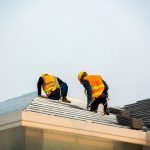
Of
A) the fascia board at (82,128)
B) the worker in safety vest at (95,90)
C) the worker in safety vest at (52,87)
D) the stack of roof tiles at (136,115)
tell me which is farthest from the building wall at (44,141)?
the worker in safety vest at (52,87)

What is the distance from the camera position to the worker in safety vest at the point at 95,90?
14953mm

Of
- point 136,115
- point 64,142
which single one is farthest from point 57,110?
point 136,115

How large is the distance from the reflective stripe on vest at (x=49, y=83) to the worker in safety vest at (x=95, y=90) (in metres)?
0.94

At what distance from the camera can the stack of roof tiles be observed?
14.0 metres

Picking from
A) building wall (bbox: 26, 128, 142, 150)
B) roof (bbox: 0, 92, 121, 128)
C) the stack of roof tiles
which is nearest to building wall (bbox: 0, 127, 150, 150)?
building wall (bbox: 26, 128, 142, 150)

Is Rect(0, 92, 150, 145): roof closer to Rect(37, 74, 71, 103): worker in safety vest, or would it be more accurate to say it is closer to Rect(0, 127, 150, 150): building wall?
Rect(0, 127, 150, 150): building wall

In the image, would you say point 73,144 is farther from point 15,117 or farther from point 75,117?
point 15,117

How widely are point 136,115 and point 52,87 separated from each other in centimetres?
329

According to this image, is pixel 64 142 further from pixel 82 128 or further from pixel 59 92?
pixel 59 92

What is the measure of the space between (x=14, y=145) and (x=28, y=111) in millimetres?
1014

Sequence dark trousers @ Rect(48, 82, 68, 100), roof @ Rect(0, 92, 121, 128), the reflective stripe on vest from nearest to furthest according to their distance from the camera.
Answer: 1. roof @ Rect(0, 92, 121, 128)
2. dark trousers @ Rect(48, 82, 68, 100)
3. the reflective stripe on vest

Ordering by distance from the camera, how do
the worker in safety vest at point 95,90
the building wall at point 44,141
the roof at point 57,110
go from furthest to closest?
1. the worker in safety vest at point 95,90
2. the roof at point 57,110
3. the building wall at point 44,141

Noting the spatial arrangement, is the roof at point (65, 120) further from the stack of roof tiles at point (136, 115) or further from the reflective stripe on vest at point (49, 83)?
the reflective stripe on vest at point (49, 83)

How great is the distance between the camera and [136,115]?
56.0 ft
